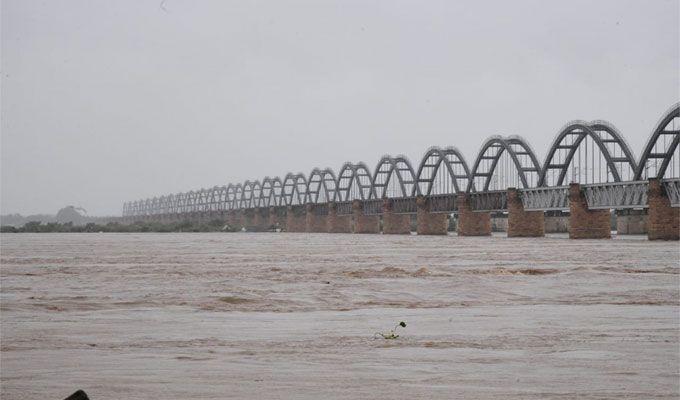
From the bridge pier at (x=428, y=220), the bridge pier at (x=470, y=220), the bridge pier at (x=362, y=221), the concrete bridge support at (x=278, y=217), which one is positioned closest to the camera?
the bridge pier at (x=470, y=220)

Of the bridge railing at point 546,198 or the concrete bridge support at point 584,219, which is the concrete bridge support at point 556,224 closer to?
the bridge railing at point 546,198

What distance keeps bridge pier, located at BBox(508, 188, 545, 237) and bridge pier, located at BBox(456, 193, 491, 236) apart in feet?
36.6

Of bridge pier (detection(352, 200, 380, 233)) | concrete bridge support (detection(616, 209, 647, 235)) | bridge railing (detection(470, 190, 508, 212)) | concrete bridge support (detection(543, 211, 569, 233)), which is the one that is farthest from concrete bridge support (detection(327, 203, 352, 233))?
concrete bridge support (detection(616, 209, 647, 235))

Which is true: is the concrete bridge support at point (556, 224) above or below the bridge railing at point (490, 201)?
below

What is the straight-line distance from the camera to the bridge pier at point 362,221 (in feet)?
479

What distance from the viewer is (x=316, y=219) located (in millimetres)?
167375

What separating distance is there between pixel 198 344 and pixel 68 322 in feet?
9.87

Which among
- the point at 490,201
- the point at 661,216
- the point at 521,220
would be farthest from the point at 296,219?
the point at 661,216

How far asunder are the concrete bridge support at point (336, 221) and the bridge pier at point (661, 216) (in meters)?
89.8

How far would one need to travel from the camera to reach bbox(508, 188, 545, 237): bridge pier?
92688 millimetres

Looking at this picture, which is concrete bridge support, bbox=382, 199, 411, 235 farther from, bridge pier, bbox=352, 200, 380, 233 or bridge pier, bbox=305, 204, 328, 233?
bridge pier, bbox=305, 204, 328, 233

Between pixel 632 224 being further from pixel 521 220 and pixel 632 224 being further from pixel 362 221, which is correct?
pixel 362 221

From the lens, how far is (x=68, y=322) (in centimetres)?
1242

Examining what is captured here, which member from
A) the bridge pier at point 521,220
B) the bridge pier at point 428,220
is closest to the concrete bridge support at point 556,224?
the bridge pier at point 428,220
